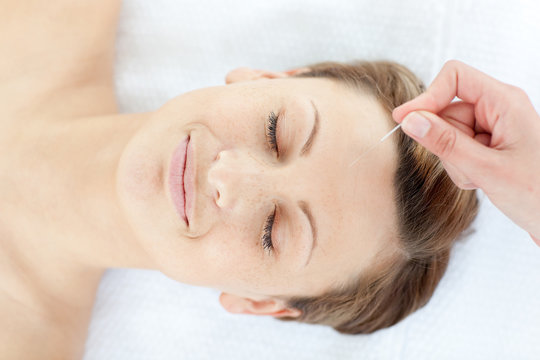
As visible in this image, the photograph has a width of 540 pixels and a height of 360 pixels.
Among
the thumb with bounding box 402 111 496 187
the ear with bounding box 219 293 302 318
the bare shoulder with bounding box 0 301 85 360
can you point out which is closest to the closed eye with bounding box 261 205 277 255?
the ear with bounding box 219 293 302 318

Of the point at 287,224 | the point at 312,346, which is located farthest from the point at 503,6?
the point at 312,346

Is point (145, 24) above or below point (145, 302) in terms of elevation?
above

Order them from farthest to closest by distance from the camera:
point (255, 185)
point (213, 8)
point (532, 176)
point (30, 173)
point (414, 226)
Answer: point (213, 8) → point (30, 173) → point (414, 226) → point (255, 185) → point (532, 176)

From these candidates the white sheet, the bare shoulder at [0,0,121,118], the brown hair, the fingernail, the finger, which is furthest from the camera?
the white sheet

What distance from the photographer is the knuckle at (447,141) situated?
0.87 meters

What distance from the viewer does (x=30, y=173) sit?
1.37 m

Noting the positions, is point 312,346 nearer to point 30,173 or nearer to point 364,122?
point 364,122

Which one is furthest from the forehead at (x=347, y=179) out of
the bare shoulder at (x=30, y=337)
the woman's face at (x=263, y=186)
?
the bare shoulder at (x=30, y=337)

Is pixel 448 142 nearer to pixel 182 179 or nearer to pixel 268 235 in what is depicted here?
pixel 268 235

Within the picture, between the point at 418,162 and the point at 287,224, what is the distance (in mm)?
344

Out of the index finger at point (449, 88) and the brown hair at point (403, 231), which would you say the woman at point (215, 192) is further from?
the index finger at point (449, 88)

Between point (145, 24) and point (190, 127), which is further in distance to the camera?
point (145, 24)

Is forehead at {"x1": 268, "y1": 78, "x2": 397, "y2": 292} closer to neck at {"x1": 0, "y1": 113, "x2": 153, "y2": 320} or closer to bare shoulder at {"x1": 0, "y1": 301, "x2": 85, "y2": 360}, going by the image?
neck at {"x1": 0, "y1": 113, "x2": 153, "y2": 320}

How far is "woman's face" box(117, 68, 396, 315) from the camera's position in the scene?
3.42 ft
